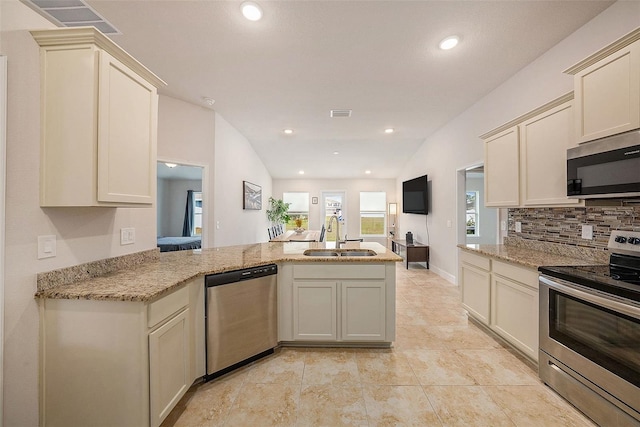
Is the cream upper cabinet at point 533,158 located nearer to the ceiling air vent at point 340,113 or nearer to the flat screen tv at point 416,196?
the ceiling air vent at point 340,113

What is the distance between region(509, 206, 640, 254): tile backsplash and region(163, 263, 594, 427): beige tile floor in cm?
112

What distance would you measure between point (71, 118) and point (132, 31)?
1.36 meters

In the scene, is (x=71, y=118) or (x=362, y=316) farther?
(x=362, y=316)

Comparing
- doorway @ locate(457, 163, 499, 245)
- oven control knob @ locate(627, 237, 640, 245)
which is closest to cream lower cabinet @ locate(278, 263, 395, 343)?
oven control knob @ locate(627, 237, 640, 245)

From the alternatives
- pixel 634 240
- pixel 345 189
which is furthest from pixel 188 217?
pixel 634 240

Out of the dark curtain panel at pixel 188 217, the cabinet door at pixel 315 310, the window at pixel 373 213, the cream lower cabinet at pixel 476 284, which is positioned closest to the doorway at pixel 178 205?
the dark curtain panel at pixel 188 217

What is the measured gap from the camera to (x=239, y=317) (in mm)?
2074

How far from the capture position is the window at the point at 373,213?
8656 millimetres

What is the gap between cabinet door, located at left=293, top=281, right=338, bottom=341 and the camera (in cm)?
236

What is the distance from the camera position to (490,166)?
2.86 m

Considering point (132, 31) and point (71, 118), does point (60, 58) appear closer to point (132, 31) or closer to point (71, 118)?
point (71, 118)

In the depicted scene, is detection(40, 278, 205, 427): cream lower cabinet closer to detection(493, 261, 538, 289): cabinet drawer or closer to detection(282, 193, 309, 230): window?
detection(493, 261, 538, 289): cabinet drawer

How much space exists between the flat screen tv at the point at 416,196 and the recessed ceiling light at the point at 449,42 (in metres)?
3.34

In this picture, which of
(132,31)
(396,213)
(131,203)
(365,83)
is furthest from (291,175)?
(131,203)
